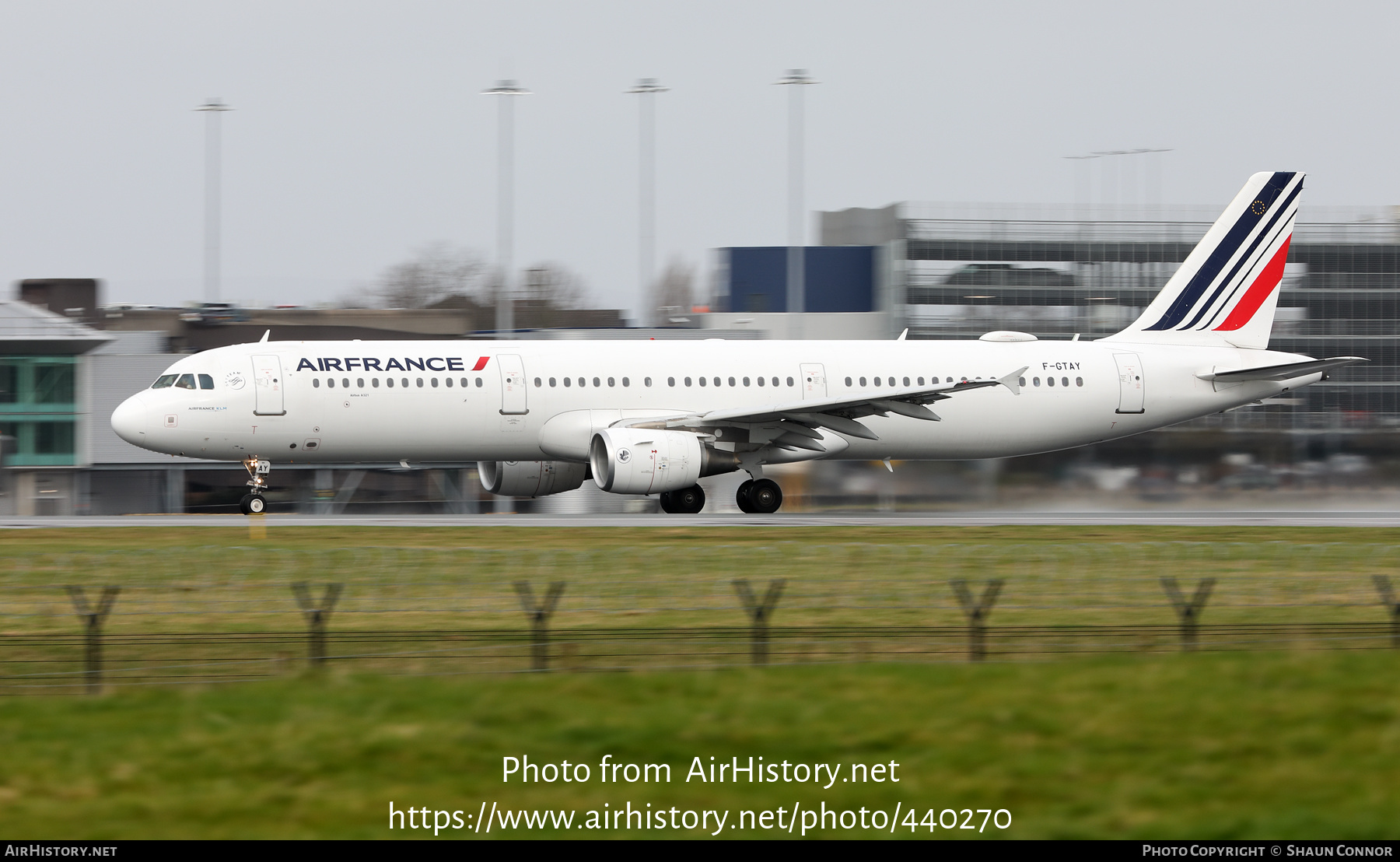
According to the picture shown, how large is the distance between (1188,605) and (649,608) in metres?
5.29

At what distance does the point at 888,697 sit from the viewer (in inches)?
495

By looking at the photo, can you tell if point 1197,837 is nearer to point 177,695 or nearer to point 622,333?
point 177,695

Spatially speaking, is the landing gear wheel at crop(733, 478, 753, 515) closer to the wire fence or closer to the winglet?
the winglet

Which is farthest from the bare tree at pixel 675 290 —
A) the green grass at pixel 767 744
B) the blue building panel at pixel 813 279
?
the green grass at pixel 767 744

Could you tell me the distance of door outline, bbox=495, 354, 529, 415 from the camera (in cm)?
3391

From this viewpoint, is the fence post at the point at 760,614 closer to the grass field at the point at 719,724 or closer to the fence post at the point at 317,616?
the grass field at the point at 719,724

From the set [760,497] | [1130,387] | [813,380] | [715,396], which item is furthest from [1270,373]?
[715,396]

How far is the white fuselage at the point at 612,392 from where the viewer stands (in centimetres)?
3325

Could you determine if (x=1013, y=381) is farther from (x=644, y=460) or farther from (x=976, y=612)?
(x=976, y=612)

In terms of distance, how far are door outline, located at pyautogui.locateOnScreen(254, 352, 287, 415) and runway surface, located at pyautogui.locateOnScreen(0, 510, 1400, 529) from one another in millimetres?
2286

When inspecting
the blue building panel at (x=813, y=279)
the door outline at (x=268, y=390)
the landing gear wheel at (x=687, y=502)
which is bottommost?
the landing gear wheel at (x=687, y=502)

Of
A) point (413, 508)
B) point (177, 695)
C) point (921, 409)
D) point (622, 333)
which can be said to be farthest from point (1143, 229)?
point (177, 695)

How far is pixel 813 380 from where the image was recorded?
35.9m

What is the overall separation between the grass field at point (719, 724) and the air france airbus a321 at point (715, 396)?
1543 centimetres
